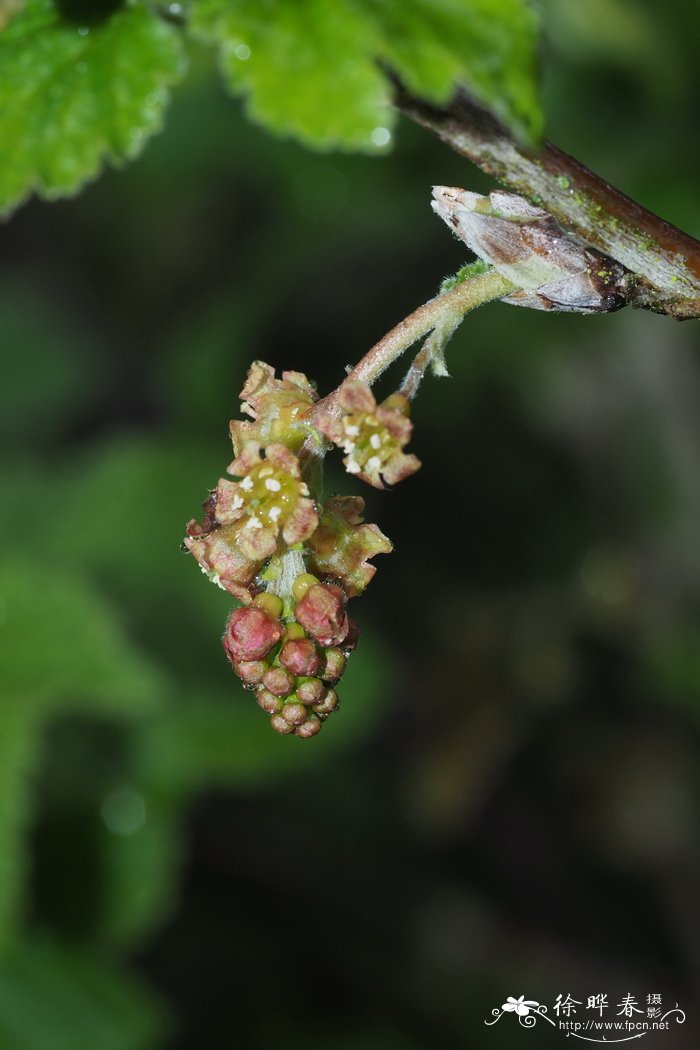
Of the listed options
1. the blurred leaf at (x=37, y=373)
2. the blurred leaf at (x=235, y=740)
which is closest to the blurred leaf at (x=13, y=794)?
the blurred leaf at (x=235, y=740)

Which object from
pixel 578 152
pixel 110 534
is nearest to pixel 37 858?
pixel 110 534

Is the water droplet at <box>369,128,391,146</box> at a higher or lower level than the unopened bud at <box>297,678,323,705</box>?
higher

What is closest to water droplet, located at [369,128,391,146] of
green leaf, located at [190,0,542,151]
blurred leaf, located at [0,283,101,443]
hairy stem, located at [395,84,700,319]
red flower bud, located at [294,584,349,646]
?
green leaf, located at [190,0,542,151]

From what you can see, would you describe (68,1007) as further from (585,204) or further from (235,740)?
(585,204)

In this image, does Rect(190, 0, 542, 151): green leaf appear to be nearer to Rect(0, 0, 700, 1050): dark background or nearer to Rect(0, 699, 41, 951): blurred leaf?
Rect(0, 699, 41, 951): blurred leaf

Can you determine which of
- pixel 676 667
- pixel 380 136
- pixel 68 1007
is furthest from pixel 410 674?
pixel 380 136

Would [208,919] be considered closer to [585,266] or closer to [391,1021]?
[391,1021]
